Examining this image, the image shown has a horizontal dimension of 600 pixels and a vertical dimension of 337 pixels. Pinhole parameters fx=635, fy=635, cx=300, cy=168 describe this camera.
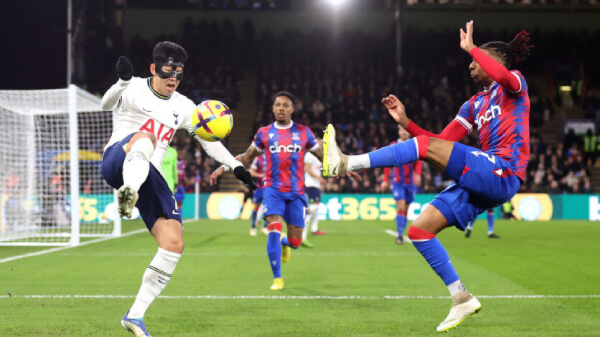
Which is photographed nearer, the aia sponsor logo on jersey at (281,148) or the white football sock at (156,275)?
the white football sock at (156,275)

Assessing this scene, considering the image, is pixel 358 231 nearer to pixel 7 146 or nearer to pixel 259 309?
pixel 7 146

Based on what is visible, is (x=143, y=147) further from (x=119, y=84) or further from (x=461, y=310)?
(x=461, y=310)

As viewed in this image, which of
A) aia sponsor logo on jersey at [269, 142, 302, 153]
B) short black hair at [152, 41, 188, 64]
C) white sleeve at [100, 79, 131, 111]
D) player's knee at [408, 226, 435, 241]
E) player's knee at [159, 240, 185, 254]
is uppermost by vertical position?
short black hair at [152, 41, 188, 64]

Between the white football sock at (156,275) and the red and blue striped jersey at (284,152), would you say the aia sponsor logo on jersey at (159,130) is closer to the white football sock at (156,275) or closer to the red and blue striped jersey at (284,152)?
the white football sock at (156,275)

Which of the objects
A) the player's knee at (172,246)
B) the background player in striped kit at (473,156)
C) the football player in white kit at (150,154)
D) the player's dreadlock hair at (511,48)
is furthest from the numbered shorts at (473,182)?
the player's knee at (172,246)

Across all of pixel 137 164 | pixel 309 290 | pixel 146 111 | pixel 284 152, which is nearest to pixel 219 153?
pixel 146 111

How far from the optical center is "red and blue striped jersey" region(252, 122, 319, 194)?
777 centimetres

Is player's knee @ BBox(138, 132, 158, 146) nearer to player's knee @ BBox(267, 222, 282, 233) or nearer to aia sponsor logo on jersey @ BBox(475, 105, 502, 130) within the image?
aia sponsor logo on jersey @ BBox(475, 105, 502, 130)

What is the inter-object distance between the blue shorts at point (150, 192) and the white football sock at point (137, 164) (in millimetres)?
258

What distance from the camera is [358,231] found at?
54.9 feet

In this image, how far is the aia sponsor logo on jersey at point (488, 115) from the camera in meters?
4.68


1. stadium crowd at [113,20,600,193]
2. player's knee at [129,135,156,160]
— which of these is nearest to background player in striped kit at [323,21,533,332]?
player's knee at [129,135,156,160]

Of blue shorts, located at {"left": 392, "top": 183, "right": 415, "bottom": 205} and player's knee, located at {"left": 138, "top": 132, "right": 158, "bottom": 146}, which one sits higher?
player's knee, located at {"left": 138, "top": 132, "right": 158, "bottom": 146}

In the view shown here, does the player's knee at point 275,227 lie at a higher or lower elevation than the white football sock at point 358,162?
lower
